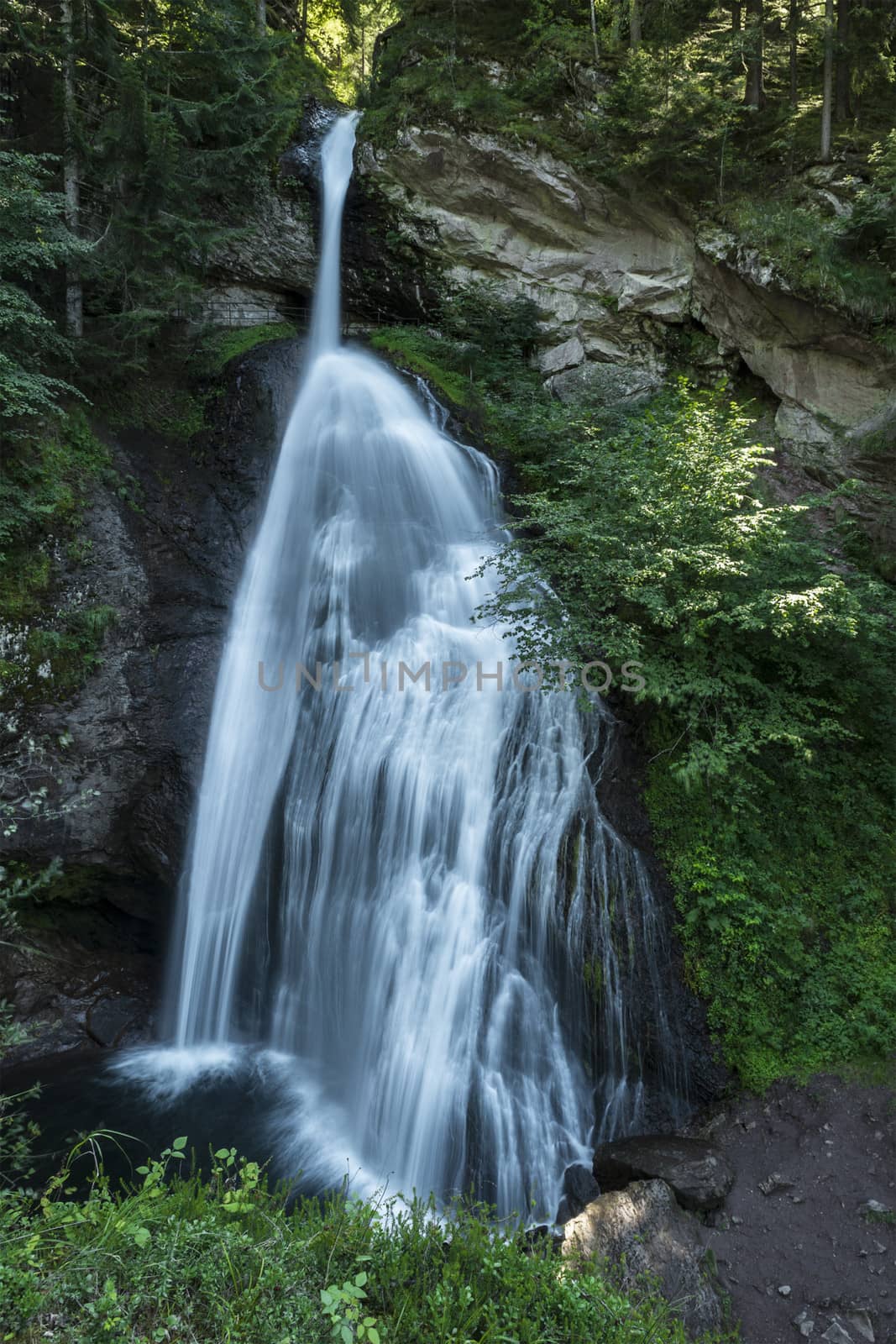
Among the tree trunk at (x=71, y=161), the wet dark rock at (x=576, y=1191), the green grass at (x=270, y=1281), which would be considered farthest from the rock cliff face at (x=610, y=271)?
the green grass at (x=270, y=1281)

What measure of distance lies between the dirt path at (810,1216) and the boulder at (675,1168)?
4.9 inches

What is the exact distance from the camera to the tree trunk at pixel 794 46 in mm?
11320

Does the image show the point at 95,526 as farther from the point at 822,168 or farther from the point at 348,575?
the point at 822,168

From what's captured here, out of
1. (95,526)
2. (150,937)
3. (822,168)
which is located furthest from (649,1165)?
(822,168)

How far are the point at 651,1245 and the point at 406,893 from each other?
3141mm

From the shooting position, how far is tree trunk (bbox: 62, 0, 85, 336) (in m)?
8.84

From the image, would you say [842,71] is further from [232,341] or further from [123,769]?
[123,769]

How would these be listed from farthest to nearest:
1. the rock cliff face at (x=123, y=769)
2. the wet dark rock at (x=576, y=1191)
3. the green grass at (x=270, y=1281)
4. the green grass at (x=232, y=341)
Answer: the green grass at (x=232, y=341)
the rock cliff face at (x=123, y=769)
the wet dark rock at (x=576, y=1191)
the green grass at (x=270, y=1281)

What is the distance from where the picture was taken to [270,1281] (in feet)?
8.56

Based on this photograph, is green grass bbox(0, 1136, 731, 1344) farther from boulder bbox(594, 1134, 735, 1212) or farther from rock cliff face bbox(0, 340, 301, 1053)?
rock cliff face bbox(0, 340, 301, 1053)

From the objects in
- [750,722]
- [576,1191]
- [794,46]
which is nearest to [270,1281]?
[576,1191]

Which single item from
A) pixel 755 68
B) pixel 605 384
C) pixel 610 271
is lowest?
pixel 605 384

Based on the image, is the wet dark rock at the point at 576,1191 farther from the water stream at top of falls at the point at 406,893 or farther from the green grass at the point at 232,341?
the green grass at the point at 232,341

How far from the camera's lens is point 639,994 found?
230 inches
